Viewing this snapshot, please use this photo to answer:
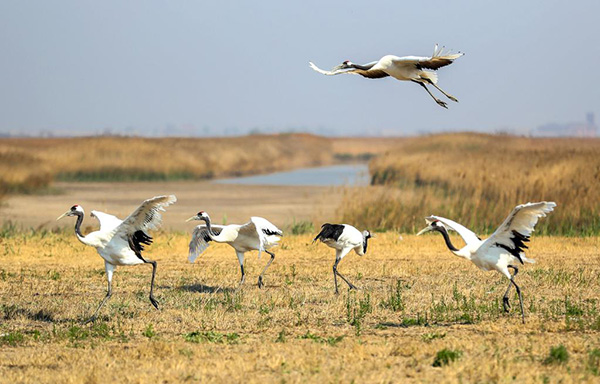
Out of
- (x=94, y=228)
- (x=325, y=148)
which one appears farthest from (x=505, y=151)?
(x=325, y=148)

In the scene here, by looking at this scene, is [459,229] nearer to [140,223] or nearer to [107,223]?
[140,223]

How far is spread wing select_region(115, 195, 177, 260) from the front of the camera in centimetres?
943

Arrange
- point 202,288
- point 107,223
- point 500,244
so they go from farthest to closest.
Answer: point 202,288 → point 107,223 → point 500,244

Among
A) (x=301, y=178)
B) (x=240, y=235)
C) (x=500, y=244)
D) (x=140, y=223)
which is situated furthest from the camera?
(x=301, y=178)

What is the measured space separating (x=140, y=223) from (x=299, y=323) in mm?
2170

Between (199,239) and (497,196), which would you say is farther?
(497,196)

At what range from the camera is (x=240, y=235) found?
11.7 metres

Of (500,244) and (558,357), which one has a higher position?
(500,244)

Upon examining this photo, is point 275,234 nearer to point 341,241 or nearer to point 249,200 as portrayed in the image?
point 341,241

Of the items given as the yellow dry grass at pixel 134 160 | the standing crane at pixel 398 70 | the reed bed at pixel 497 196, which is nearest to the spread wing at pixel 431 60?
the standing crane at pixel 398 70

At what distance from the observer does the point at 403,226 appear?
18531 millimetres

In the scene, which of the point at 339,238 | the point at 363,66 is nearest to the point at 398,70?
the point at 363,66

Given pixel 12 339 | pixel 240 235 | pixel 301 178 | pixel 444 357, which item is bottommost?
pixel 12 339

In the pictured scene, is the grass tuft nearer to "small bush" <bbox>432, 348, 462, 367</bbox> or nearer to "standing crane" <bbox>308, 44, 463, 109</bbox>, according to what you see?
"small bush" <bbox>432, 348, 462, 367</bbox>
